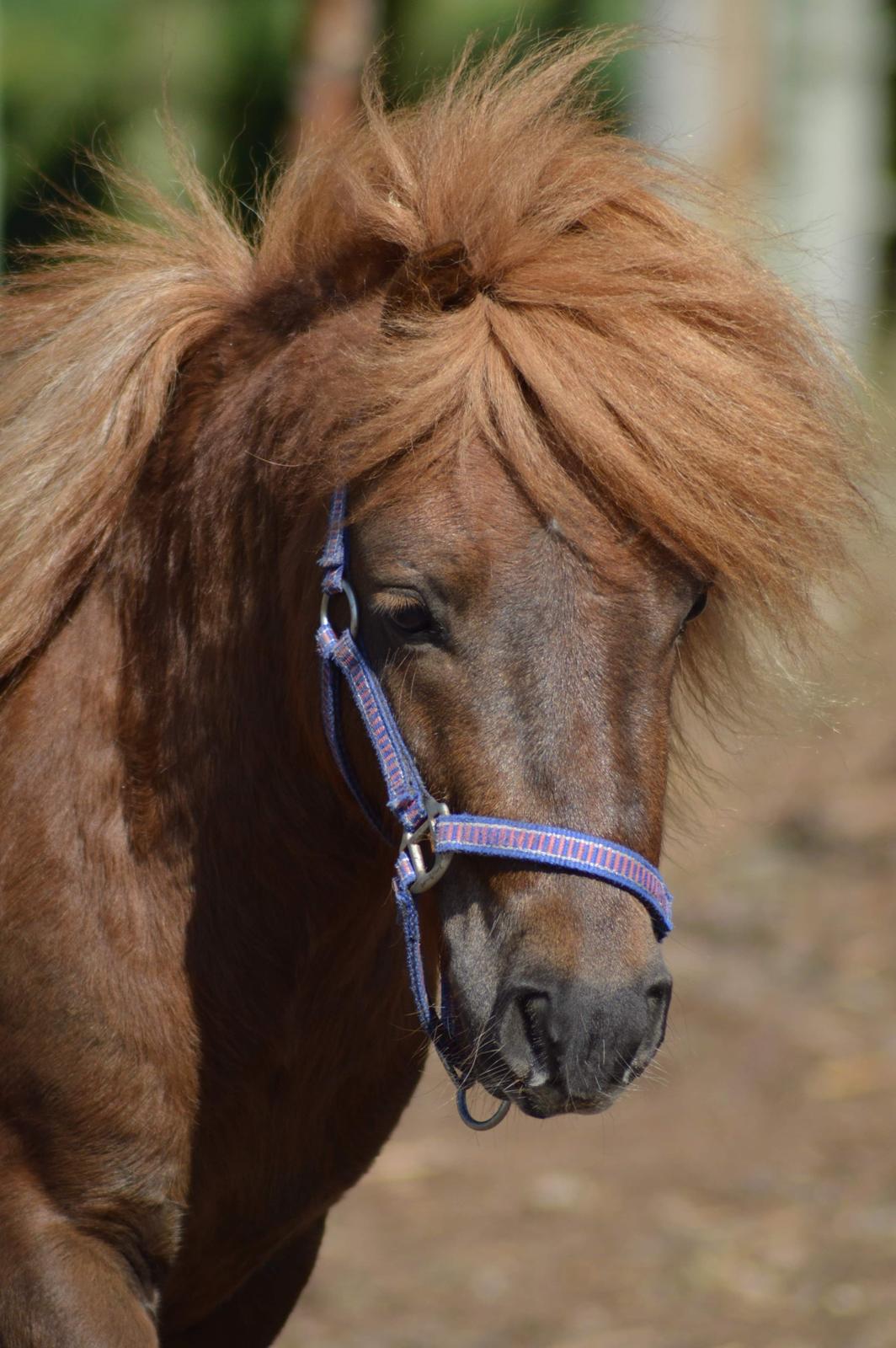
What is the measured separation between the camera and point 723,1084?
5.35m

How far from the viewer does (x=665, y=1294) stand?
424 centimetres

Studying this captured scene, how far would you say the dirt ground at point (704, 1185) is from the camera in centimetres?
411

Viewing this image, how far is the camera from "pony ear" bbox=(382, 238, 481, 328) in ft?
7.15

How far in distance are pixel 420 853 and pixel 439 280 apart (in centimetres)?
85

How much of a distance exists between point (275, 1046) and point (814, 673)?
1210 millimetres

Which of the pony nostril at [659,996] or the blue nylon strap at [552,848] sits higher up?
the blue nylon strap at [552,848]

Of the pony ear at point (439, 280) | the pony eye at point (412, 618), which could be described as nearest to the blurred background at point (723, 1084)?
the pony ear at point (439, 280)

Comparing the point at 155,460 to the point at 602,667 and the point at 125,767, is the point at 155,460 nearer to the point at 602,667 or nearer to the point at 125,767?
the point at 125,767

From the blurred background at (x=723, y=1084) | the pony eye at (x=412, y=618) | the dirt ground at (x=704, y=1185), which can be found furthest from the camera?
the dirt ground at (x=704, y=1185)

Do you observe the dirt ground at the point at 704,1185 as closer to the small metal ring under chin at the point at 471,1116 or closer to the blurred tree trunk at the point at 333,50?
the small metal ring under chin at the point at 471,1116

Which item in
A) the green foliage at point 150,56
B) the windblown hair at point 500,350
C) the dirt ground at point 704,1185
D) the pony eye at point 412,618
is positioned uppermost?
the windblown hair at point 500,350

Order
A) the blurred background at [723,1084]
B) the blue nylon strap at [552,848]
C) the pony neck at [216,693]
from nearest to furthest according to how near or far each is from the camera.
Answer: the blue nylon strap at [552,848], the pony neck at [216,693], the blurred background at [723,1084]

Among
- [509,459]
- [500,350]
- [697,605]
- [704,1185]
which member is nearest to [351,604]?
[509,459]

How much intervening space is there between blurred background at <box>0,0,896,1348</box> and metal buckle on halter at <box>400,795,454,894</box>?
0.90 m
